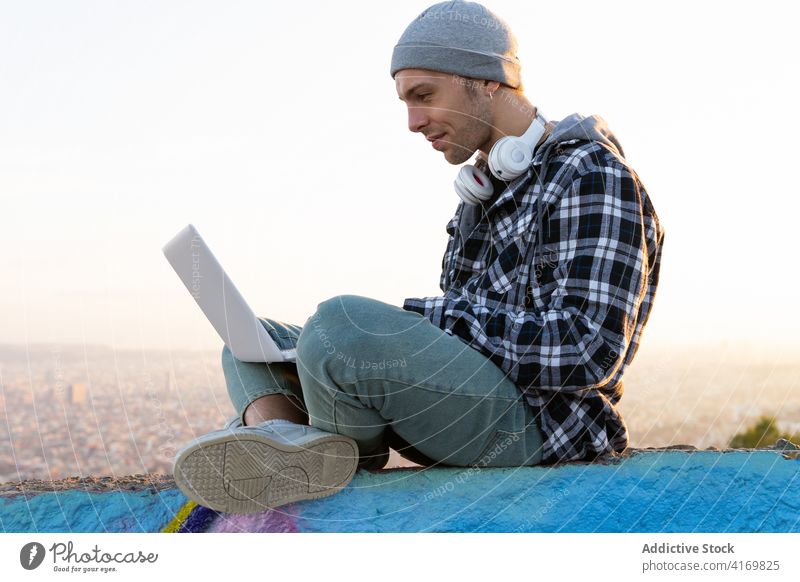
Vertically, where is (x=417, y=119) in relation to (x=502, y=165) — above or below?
above

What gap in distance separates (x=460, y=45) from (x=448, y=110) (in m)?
0.17

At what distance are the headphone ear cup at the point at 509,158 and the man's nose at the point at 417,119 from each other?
8.7 inches

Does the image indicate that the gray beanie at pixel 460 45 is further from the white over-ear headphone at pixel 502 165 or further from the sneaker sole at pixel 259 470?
the sneaker sole at pixel 259 470

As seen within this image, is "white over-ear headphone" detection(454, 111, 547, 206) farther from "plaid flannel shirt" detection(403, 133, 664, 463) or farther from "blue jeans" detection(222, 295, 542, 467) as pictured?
"blue jeans" detection(222, 295, 542, 467)

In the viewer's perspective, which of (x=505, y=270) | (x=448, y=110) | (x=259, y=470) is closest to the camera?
(x=259, y=470)

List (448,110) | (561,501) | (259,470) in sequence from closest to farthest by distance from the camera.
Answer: (259,470) → (561,501) → (448,110)

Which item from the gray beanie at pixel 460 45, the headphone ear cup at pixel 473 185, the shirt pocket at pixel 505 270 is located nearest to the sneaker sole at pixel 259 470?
the shirt pocket at pixel 505 270

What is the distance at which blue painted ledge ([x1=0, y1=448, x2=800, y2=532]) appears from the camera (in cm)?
208

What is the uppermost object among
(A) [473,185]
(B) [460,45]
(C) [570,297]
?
(B) [460,45]

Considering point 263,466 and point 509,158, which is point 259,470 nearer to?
point 263,466

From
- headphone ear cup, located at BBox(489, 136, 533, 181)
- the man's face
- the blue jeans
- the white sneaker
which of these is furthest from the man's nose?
the white sneaker

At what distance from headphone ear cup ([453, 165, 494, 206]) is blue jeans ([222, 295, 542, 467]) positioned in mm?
521

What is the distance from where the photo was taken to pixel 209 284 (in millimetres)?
2133

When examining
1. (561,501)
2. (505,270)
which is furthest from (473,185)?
(561,501)
